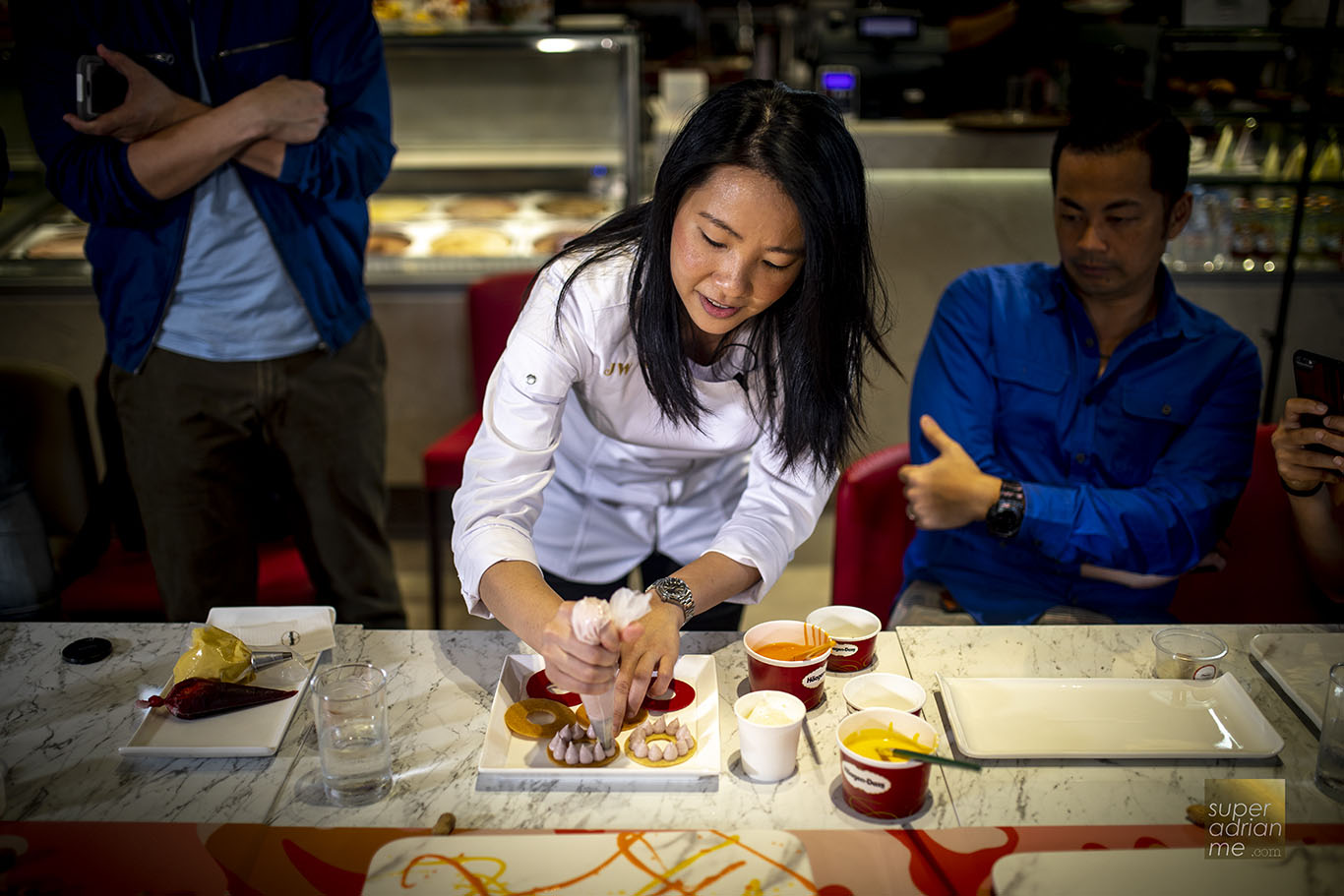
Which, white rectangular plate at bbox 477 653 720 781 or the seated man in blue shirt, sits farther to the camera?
the seated man in blue shirt

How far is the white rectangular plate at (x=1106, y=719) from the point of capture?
142 centimetres

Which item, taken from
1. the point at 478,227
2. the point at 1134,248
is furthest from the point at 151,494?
the point at 1134,248

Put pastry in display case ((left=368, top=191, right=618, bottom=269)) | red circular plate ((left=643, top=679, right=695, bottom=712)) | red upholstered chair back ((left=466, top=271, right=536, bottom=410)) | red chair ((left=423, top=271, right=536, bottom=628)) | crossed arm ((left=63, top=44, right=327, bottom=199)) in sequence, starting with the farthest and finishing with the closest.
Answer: pastry in display case ((left=368, top=191, right=618, bottom=269))
red upholstered chair back ((left=466, top=271, right=536, bottom=410))
red chair ((left=423, top=271, right=536, bottom=628))
crossed arm ((left=63, top=44, right=327, bottom=199))
red circular plate ((left=643, top=679, right=695, bottom=712))

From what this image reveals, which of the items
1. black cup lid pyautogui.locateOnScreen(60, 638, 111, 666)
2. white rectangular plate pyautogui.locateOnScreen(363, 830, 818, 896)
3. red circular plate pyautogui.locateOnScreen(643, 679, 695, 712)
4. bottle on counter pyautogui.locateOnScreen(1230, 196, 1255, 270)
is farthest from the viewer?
bottle on counter pyautogui.locateOnScreen(1230, 196, 1255, 270)

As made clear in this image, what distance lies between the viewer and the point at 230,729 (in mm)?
1449

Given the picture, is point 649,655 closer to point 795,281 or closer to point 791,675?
point 791,675

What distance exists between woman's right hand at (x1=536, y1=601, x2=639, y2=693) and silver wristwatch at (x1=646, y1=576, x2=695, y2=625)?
0.16 metres

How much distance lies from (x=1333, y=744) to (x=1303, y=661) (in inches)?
10.8

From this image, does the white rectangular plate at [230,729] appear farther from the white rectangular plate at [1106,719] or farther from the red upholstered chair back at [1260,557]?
the red upholstered chair back at [1260,557]

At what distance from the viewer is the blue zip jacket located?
6.99 feet

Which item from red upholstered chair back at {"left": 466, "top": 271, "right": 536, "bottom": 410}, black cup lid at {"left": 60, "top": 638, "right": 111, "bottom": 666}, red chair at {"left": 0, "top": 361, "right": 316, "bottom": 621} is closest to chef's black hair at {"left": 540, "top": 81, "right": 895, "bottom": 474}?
black cup lid at {"left": 60, "top": 638, "right": 111, "bottom": 666}

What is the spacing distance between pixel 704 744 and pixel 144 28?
1.78 metres

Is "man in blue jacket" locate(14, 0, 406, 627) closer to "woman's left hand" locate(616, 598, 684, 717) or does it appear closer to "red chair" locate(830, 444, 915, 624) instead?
"red chair" locate(830, 444, 915, 624)

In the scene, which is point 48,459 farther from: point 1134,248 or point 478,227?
point 1134,248
